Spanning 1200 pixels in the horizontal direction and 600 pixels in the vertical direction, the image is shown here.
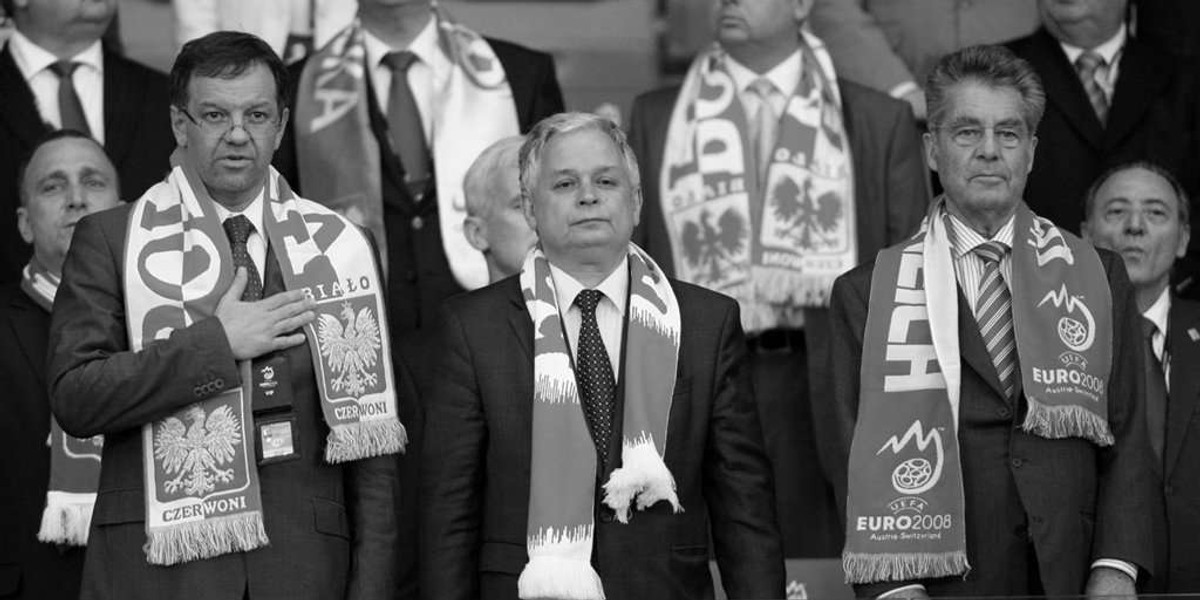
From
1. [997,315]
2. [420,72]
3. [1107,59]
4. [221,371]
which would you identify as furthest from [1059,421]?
[420,72]

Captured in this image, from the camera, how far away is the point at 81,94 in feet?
21.8

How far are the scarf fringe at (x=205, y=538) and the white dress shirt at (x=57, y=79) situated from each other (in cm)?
242

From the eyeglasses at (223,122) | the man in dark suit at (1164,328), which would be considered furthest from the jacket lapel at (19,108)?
the man in dark suit at (1164,328)

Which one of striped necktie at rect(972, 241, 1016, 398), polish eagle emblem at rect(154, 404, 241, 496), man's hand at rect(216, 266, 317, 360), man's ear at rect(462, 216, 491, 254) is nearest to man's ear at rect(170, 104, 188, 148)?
man's hand at rect(216, 266, 317, 360)

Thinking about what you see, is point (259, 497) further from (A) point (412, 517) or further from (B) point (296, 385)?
(A) point (412, 517)

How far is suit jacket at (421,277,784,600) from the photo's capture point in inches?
182

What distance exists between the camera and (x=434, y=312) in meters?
6.31

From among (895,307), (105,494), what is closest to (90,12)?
(105,494)

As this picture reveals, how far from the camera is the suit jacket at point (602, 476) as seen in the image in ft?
15.2

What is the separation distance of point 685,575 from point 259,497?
94 centimetres

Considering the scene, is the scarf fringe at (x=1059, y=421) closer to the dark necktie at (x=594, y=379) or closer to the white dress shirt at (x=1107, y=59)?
the dark necktie at (x=594, y=379)

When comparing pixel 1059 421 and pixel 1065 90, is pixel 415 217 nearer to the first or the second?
pixel 1065 90

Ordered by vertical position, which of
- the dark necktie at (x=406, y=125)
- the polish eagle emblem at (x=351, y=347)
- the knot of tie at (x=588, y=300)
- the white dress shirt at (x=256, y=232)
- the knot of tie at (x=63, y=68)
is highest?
the knot of tie at (x=63, y=68)

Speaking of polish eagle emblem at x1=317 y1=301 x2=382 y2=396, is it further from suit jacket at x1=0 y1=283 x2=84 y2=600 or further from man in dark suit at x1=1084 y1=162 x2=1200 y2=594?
man in dark suit at x1=1084 y1=162 x2=1200 y2=594
